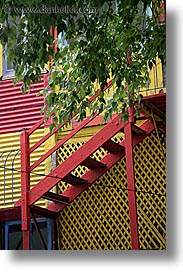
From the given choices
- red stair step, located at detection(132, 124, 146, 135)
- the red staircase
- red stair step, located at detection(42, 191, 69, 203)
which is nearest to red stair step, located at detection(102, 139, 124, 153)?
the red staircase

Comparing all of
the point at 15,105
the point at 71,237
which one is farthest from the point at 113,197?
the point at 15,105

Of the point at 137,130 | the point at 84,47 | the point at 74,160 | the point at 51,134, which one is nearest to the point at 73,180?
the point at 74,160

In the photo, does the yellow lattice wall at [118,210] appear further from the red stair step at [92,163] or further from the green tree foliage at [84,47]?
the green tree foliage at [84,47]

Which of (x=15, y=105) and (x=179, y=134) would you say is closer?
(x=179, y=134)

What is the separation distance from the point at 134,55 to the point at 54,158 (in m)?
0.57

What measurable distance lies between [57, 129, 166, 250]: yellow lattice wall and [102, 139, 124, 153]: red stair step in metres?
0.07

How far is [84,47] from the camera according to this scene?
3994 mm

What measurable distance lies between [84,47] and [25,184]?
64 cm

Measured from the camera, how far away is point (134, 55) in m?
4.00

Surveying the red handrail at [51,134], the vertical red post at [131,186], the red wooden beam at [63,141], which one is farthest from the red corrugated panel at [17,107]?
the vertical red post at [131,186]

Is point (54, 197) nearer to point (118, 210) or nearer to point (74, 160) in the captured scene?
point (74, 160)

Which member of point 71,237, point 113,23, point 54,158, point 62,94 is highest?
point 113,23

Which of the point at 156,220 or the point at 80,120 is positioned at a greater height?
the point at 80,120

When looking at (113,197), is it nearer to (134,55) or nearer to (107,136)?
(107,136)
